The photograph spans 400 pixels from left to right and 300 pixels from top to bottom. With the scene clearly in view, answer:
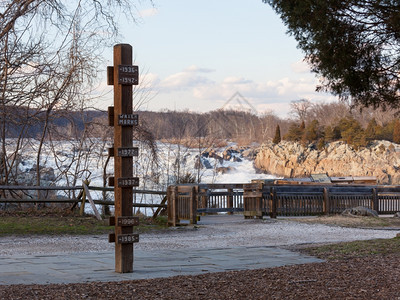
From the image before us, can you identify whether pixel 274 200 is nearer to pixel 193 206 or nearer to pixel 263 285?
pixel 193 206

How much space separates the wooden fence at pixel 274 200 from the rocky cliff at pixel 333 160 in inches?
1294

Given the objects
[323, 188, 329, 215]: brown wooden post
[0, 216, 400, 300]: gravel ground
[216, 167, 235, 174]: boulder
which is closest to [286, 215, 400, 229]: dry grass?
[323, 188, 329, 215]: brown wooden post

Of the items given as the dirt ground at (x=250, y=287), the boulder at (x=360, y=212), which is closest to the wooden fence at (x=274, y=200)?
the boulder at (x=360, y=212)

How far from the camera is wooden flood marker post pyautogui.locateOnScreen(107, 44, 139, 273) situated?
8.22 metres

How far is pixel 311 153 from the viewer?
6053cm

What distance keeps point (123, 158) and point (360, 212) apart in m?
15.1

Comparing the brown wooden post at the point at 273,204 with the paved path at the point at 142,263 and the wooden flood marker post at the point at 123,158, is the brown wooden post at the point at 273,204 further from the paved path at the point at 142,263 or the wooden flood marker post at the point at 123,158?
the wooden flood marker post at the point at 123,158

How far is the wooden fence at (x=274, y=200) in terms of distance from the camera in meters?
17.8

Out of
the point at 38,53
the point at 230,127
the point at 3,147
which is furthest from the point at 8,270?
the point at 230,127

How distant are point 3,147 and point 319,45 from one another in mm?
13453

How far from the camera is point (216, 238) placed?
14.3 meters

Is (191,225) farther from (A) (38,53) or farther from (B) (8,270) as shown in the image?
(B) (8,270)

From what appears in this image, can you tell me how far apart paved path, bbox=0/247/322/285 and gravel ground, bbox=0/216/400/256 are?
3.90 feet

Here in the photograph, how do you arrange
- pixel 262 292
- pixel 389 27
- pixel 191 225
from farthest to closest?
pixel 191 225, pixel 389 27, pixel 262 292
